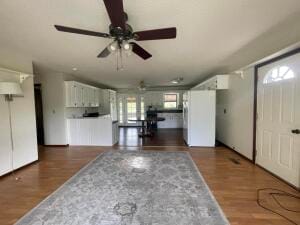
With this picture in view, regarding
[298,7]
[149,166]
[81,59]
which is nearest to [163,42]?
[298,7]

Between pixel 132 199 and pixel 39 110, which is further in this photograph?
pixel 39 110

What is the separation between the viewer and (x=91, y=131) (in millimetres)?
5723

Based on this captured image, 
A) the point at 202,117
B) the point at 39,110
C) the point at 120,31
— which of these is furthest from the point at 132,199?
the point at 39,110

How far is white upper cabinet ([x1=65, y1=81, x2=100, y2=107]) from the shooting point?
5.64 metres

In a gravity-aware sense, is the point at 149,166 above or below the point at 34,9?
below

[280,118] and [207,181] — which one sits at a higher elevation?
[280,118]

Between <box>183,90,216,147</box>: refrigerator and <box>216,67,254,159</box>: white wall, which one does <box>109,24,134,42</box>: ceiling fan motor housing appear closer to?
<box>216,67,254,159</box>: white wall

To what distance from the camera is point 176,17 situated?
2.23 meters

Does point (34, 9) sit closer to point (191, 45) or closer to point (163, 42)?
point (163, 42)

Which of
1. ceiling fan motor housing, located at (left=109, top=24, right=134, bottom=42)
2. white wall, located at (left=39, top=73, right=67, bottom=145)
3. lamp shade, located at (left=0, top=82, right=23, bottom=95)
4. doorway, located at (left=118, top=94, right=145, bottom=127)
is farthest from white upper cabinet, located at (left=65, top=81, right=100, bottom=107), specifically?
ceiling fan motor housing, located at (left=109, top=24, right=134, bottom=42)

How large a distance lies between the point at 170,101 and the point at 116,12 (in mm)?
8314

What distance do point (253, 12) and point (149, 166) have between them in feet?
10.4

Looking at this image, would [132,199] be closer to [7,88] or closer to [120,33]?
[120,33]

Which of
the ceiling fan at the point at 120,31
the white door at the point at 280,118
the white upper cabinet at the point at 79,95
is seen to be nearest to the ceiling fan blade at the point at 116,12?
the ceiling fan at the point at 120,31
